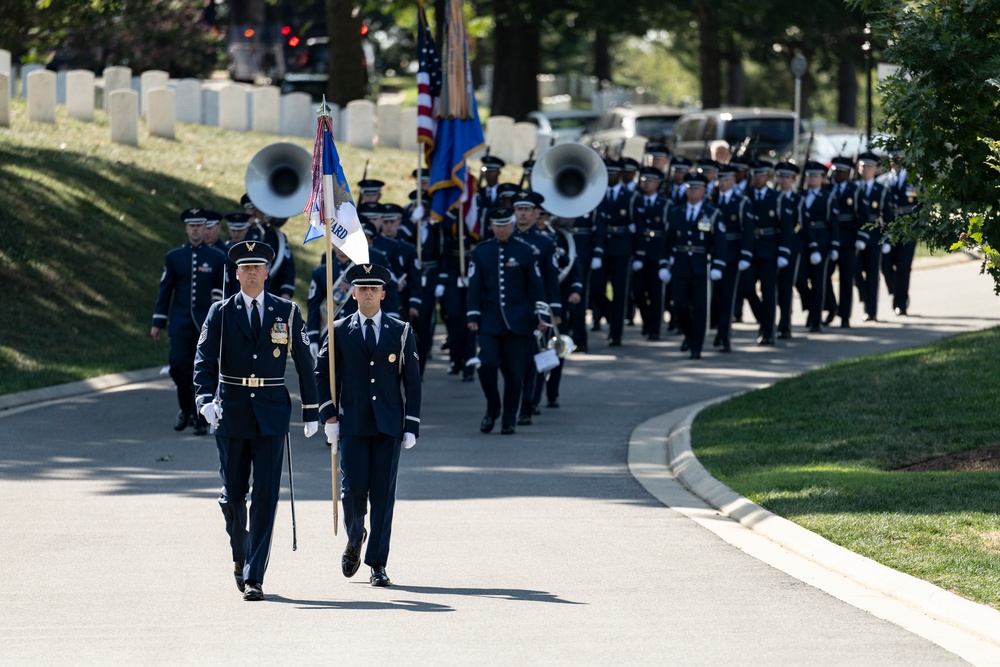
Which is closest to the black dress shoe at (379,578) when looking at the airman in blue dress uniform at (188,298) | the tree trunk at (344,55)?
the airman in blue dress uniform at (188,298)

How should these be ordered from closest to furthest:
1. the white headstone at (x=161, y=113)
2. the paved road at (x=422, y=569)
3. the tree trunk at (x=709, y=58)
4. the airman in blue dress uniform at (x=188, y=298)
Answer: the paved road at (x=422, y=569) < the airman in blue dress uniform at (x=188, y=298) < the white headstone at (x=161, y=113) < the tree trunk at (x=709, y=58)

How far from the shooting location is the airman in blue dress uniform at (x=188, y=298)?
1531 centimetres

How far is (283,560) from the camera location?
1038cm

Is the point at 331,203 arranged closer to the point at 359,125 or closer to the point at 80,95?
the point at 80,95

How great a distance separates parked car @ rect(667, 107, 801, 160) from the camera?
3356cm

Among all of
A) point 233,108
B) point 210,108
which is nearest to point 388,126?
point 233,108

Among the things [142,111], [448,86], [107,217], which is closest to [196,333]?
[448,86]

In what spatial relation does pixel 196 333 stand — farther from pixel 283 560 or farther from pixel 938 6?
pixel 938 6

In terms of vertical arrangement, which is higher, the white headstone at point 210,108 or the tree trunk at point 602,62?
the tree trunk at point 602,62

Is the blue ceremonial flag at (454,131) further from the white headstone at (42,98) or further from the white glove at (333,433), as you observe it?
the white headstone at (42,98)

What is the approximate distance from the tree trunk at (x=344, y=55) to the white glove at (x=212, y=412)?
24821 mm

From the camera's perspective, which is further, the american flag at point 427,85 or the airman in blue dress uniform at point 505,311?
the american flag at point 427,85

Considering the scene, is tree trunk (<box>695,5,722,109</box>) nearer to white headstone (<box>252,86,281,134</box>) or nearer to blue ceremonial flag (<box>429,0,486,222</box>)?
white headstone (<box>252,86,281,134</box>)

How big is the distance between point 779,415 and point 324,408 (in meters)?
6.42
